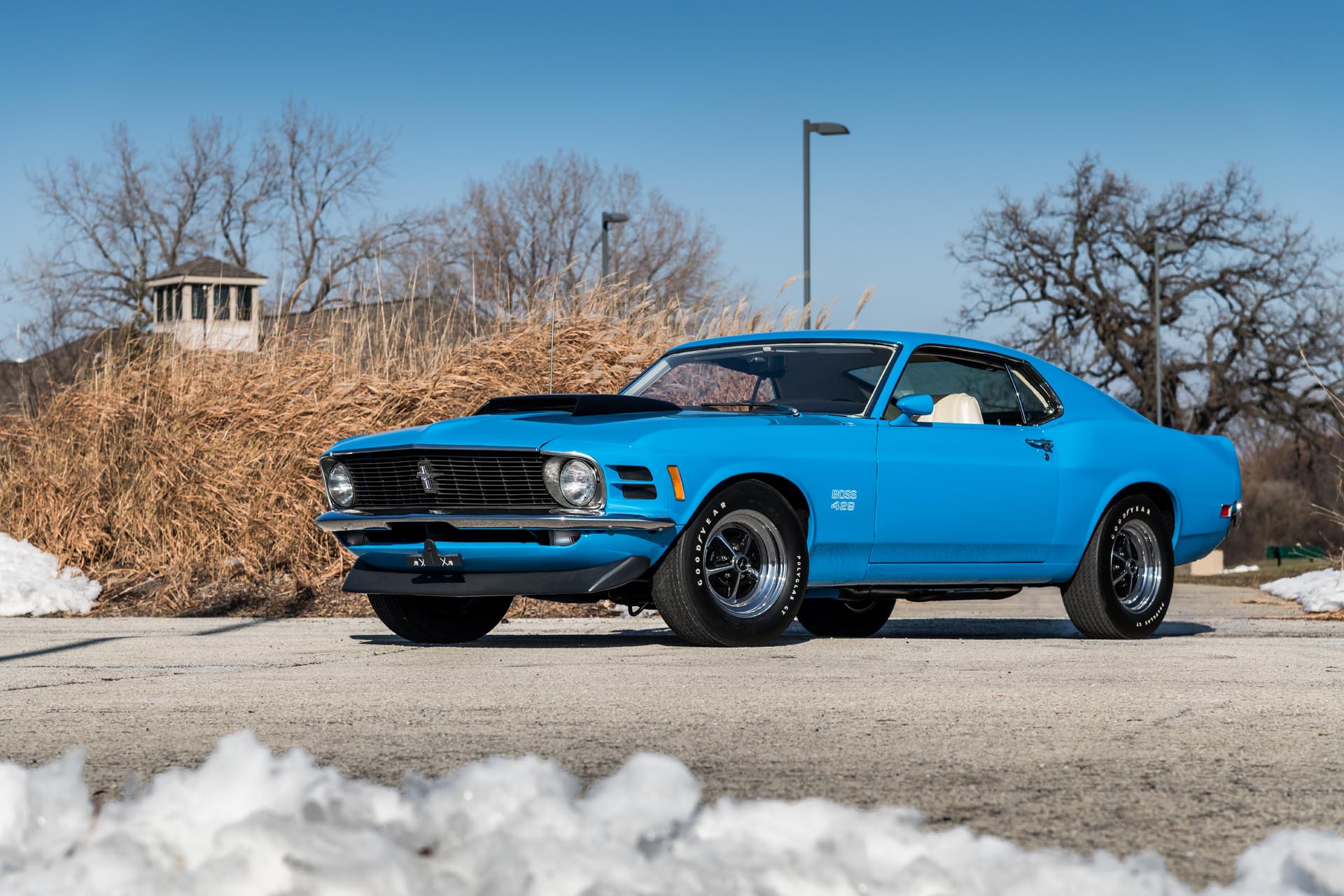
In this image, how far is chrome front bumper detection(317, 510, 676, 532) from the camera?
6.57 meters

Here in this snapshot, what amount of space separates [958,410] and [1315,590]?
530 cm

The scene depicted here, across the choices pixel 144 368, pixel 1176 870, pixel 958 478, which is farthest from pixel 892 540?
pixel 144 368

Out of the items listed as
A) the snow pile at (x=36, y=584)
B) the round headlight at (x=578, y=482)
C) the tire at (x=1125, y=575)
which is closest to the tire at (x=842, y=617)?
the tire at (x=1125, y=575)

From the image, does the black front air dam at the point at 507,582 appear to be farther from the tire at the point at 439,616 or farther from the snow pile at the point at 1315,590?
the snow pile at the point at 1315,590

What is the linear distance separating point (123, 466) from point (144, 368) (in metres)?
0.99

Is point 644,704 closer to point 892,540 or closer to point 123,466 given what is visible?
point 892,540

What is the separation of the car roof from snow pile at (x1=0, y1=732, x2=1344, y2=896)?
17.6 feet

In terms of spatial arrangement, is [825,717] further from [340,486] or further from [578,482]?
[340,486]

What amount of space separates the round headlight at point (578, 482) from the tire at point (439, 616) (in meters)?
1.29

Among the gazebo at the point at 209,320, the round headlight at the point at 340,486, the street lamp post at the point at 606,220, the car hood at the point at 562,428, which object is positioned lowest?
the round headlight at the point at 340,486

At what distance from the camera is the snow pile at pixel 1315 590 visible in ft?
37.1

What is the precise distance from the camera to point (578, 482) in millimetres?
6711

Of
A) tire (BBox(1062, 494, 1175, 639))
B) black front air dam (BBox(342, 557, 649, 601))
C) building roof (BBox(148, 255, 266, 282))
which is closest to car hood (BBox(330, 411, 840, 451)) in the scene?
black front air dam (BBox(342, 557, 649, 601))

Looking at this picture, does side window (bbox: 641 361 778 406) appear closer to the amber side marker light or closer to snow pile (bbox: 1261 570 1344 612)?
the amber side marker light
